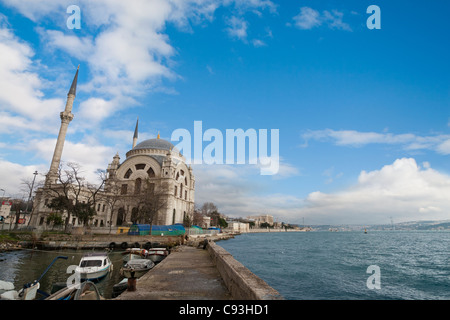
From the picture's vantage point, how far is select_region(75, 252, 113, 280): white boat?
15289mm

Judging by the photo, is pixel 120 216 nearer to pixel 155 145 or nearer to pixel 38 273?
pixel 155 145

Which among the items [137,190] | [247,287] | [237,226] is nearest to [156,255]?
[247,287]

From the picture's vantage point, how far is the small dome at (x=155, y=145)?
63125 mm

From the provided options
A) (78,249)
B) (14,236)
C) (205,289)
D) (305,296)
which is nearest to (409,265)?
(305,296)

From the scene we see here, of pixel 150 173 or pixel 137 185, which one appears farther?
pixel 150 173

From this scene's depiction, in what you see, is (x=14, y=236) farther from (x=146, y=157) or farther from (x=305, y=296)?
(x=305, y=296)

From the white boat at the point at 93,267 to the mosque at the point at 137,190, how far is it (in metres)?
Result: 27.3

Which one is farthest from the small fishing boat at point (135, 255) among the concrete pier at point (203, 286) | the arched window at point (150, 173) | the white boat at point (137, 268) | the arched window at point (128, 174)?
the arched window at point (128, 174)

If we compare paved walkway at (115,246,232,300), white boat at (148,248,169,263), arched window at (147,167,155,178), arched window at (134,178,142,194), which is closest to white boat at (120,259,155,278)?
paved walkway at (115,246,232,300)

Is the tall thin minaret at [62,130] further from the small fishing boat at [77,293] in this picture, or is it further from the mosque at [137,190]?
the small fishing boat at [77,293]

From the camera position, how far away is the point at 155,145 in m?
63.8

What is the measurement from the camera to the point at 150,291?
7.89 metres

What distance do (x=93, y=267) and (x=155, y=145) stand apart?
49.7 metres

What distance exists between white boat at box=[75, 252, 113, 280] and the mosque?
27.3 m
